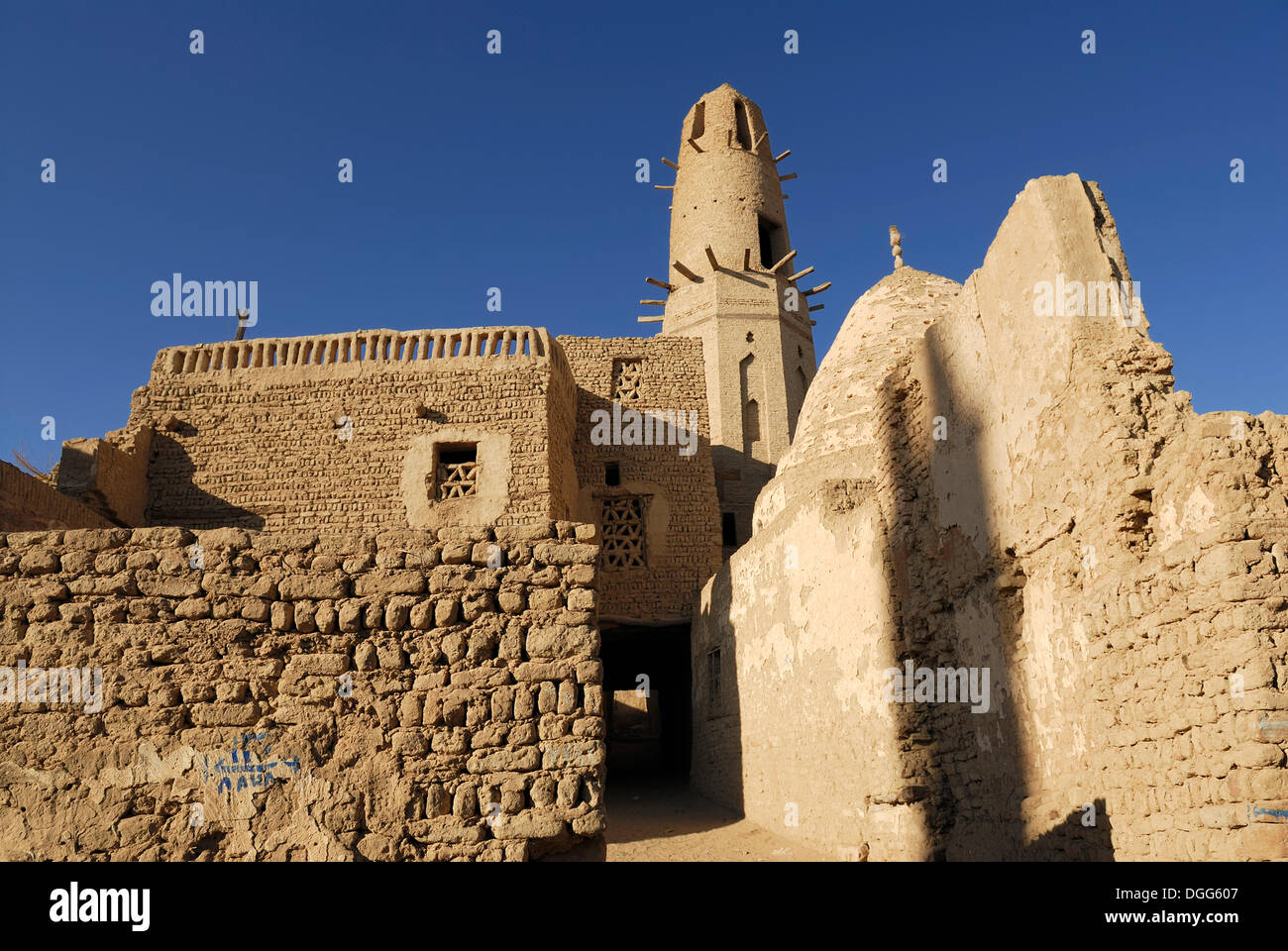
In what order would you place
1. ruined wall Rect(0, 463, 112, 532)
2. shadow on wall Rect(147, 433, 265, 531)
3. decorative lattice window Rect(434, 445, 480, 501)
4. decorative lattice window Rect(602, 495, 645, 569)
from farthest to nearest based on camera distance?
decorative lattice window Rect(602, 495, 645, 569) < shadow on wall Rect(147, 433, 265, 531) < decorative lattice window Rect(434, 445, 480, 501) < ruined wall Rect(0, 463, 112, 532)

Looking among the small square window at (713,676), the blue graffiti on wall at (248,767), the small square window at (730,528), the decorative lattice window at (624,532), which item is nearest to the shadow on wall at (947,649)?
the small square window at (713,676)

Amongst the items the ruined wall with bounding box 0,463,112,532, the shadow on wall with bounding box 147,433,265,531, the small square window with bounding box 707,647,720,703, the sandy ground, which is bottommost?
the sandy ground

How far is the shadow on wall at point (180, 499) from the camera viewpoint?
44.5ft

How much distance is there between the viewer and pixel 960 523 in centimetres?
710

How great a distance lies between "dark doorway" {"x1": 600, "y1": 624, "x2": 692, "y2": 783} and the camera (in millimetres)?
16688

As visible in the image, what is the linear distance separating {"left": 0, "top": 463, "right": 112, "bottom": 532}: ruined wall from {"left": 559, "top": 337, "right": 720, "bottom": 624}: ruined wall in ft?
24.4

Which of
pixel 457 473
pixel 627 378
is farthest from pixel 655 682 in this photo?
pixel 457 473

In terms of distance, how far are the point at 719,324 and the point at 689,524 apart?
8.87m

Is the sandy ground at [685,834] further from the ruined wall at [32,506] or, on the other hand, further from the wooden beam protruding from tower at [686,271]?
the wooden beam protruding from tower at [686,271]

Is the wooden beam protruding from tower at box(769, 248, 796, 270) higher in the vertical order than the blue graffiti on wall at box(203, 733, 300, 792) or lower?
higher

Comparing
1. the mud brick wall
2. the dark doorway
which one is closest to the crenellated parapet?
the dark doorway

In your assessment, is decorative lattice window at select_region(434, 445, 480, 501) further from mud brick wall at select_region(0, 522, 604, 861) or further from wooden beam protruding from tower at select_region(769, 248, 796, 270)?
wooden beam protruding from tower at select_region(769, 248, 796, 270)
